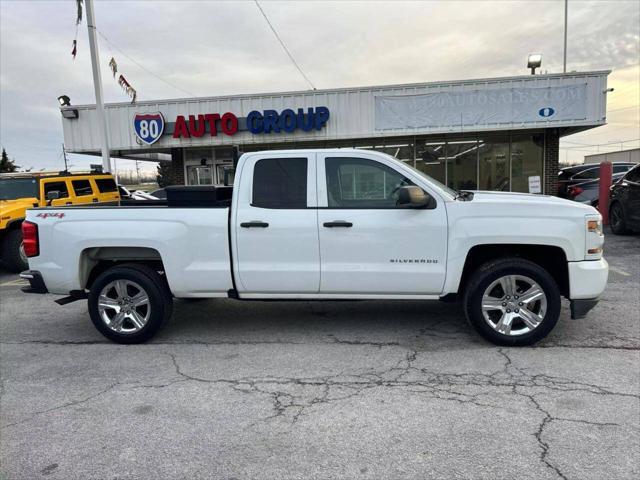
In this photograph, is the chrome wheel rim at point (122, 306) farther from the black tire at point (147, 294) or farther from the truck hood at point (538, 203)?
the truck hood at point (538, 203)

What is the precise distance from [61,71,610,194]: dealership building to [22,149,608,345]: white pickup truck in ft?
34.3

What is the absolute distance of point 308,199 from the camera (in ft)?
15.3

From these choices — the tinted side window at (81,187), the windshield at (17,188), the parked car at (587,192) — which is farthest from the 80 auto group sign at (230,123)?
the parked car at (587,192)

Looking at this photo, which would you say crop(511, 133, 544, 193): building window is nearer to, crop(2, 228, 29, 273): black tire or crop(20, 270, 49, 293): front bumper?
crop(2, 228, 29, 273): black tire

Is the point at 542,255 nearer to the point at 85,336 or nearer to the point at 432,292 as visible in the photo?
the point at 432,292

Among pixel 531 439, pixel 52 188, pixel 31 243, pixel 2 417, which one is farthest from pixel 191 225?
pixel 52 188

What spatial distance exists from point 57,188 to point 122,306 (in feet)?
22.7

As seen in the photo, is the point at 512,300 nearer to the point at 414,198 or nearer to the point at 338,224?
the point at 414,198

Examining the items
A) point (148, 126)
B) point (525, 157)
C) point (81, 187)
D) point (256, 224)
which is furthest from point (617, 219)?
point (148, 126)

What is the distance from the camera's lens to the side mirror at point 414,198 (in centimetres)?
427

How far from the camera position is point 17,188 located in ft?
33.5

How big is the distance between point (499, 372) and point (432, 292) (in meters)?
0.96

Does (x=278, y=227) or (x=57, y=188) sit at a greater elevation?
(x=57, y=188)

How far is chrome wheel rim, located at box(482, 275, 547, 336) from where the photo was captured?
174 inches
